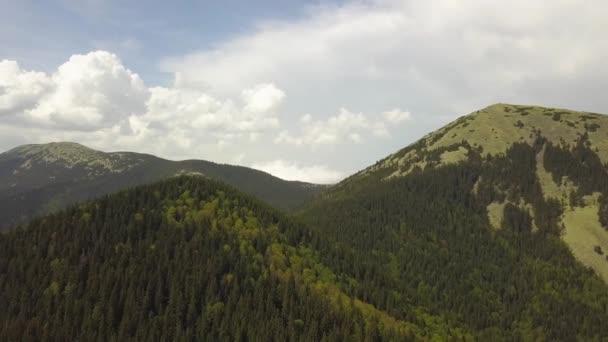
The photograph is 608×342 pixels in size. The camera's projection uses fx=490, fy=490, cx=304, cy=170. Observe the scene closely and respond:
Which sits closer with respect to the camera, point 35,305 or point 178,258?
point 35,305

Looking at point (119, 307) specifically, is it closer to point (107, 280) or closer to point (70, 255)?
point (107, 280)

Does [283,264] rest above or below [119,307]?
above

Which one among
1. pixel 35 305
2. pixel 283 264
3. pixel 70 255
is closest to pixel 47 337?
pixel 35 305

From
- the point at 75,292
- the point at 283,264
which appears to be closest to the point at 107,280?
the point at 75,292

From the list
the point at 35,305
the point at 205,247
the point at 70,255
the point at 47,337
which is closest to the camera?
the point at 47,337

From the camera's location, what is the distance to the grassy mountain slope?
507 ft

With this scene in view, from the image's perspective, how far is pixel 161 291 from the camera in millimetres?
169875

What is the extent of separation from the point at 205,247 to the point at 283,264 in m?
31.5

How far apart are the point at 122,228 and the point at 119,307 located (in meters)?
A: 40.7

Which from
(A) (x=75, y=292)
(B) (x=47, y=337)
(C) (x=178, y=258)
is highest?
(C) (x=178, y=258)

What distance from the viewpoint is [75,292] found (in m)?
164

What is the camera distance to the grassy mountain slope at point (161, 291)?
155m

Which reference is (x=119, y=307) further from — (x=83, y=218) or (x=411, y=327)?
(x=411, y=327)

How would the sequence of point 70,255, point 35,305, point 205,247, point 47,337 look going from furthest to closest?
point 205,247 → point 70,255 → point 35,305 → point 47,337
